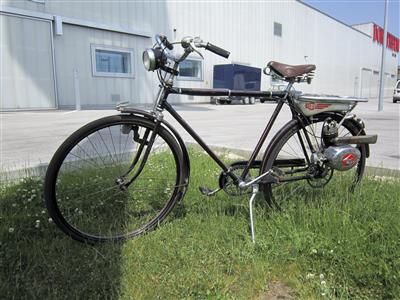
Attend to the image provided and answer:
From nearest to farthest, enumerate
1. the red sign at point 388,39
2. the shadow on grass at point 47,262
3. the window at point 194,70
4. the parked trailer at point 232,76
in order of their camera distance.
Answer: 1. the shadow on grass at point 47,262
2. the window at point 194,70
3. the parked trailer at point 232,76
4. the red sign at point 388,39

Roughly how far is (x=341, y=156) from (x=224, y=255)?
1.21 metres

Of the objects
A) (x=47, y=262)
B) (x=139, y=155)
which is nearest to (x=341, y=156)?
(x=139, y=155)

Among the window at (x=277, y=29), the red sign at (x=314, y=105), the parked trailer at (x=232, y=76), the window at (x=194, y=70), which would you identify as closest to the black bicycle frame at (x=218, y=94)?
the red sign at (x=314, y=105)

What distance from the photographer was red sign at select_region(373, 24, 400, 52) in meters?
50.0

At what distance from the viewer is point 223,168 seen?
2781mm

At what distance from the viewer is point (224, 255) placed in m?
2.33

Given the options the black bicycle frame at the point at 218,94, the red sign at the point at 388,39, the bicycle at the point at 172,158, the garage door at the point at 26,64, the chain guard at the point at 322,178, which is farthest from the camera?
the red sign at the point at 388,39

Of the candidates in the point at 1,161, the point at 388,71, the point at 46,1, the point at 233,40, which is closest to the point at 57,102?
the point at 46,1

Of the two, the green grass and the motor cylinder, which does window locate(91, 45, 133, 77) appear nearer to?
the green grass

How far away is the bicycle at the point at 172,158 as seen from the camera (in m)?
2.46

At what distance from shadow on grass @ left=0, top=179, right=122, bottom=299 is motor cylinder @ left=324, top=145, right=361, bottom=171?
1695mm

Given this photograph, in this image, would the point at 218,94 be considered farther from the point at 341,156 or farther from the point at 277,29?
the point at 277,29

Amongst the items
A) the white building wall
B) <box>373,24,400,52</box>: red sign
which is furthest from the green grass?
<box>373,24,400,52</box>: red sign

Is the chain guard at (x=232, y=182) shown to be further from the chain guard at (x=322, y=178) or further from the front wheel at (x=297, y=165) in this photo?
the chain guard at (x=322, y=178)
